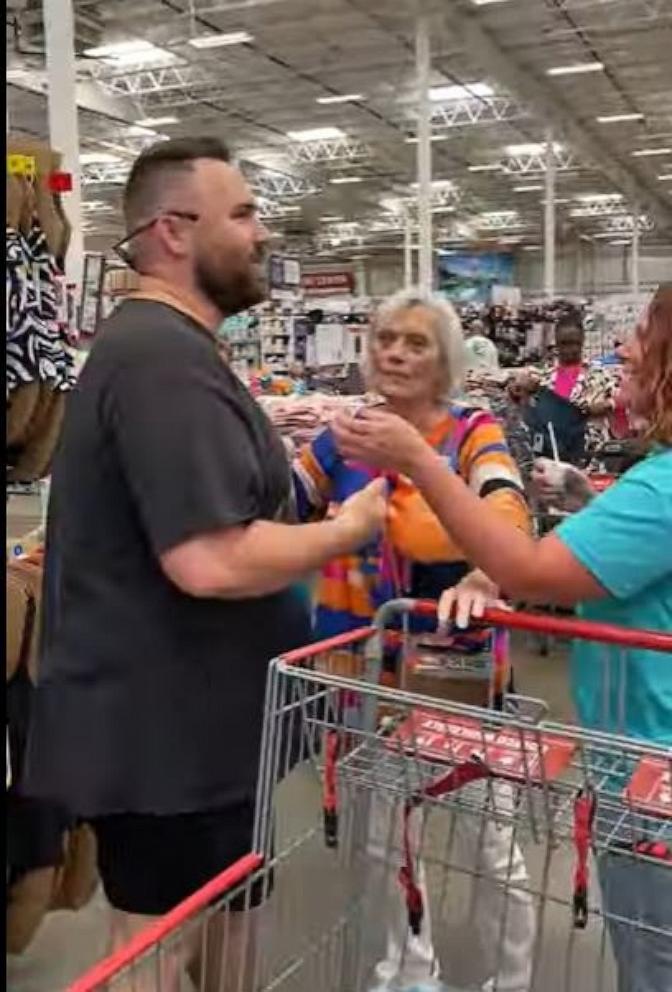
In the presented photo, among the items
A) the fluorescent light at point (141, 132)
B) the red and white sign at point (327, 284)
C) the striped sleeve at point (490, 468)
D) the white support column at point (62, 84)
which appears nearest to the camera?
the striped sleeve at point (490, 468)

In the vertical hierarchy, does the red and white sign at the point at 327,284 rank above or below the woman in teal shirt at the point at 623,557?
above

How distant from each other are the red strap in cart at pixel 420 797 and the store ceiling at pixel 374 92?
5.78 m

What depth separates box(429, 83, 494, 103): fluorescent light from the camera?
14849 mm

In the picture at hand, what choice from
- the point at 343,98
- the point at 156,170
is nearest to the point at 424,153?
the point at 343,98

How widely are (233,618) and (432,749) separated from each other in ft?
1.21

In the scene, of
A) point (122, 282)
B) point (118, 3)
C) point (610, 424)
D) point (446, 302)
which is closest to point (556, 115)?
point (118, 3)

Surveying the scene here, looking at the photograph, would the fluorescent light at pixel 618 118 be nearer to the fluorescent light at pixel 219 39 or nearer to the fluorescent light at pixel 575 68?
the fluorescent light at pixel 575 68

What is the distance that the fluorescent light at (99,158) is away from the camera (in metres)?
18.6

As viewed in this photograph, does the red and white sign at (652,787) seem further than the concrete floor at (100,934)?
No

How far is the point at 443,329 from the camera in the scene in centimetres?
261

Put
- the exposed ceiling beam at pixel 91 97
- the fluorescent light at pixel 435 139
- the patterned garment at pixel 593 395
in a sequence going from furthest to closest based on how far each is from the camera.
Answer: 1. the fluorescent light at pixel 435 139
2. the exposed ceiling beam at pixel 91 97
3. the patterned garment at pixel 593 395

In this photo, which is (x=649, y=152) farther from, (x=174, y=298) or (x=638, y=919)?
(x=638, y=919)

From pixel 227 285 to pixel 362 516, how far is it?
0.40 metres

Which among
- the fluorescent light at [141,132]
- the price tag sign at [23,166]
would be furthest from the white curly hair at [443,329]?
the fluorescent light at [141,132]
